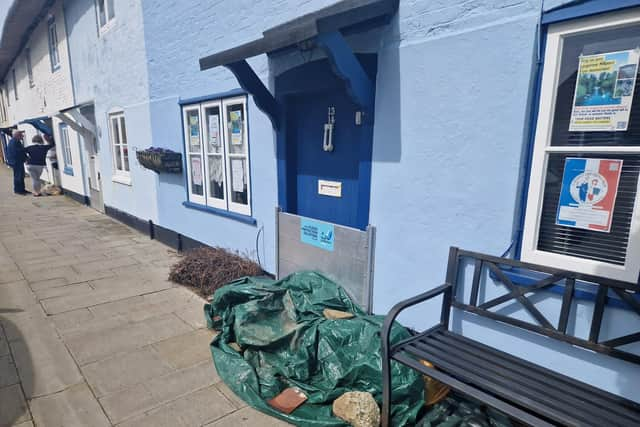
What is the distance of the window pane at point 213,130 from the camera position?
4688 mm

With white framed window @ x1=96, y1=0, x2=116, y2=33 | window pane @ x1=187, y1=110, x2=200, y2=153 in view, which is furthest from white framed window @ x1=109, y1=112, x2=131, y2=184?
window pane @ x1=187, y1=110, x2=200, y2=153

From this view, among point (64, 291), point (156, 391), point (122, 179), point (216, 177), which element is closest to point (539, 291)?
point (156, 391)

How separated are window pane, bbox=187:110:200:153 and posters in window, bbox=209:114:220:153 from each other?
0.30 meters

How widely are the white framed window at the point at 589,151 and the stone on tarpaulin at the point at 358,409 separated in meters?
1.36

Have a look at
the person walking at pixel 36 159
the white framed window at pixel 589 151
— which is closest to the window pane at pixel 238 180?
the white framed window at pixel 589 151

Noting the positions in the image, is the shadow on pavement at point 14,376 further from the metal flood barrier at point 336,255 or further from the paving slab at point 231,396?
the metal flood barrier at point 336,255

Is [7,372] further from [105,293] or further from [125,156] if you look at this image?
[125,156]

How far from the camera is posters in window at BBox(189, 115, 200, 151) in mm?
5059

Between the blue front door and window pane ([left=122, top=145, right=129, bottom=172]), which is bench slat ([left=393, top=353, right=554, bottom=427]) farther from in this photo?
window pane ([left=122, top=145, right=129, bottom=172])

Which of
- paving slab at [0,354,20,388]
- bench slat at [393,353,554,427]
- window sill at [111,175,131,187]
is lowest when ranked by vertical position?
paving slab at [0,354,20,388]

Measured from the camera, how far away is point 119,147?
7.64 metres

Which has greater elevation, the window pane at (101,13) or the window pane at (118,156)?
the window pane at (101,13)

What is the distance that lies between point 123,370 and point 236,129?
2870 mm

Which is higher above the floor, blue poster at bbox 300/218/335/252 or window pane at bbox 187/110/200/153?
window pane at bbox 187/110/200/153
